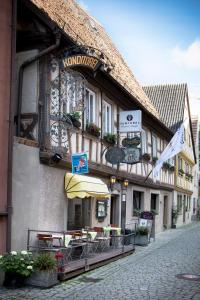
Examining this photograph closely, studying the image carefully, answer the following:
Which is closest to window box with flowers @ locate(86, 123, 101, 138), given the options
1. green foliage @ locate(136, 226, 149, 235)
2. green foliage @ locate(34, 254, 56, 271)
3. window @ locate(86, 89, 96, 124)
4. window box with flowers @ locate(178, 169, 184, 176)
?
window @ locate(86, 89, 96, 124)

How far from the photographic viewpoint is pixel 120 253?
42.7ft

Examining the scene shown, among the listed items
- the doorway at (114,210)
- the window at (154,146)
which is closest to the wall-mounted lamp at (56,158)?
the doorway at (114,210)

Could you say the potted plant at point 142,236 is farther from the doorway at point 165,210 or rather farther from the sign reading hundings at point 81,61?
the doorway at point 165,210

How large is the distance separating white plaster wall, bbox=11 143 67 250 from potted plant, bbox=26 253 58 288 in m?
1.19

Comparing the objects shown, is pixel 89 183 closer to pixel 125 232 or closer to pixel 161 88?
pixel 125 232

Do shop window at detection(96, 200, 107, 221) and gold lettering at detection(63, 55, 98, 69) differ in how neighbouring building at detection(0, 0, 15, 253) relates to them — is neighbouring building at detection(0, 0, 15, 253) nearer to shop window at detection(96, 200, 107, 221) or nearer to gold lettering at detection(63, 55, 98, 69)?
gold lettering at detection(63, 55, 98, 69)

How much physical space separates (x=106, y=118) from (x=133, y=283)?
6843mm

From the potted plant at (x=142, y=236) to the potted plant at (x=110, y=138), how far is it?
359cm

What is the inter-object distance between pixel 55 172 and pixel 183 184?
2173 cm

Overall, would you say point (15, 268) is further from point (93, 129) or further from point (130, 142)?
point (130, 142)

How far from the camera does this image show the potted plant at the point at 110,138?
14360 millimetres

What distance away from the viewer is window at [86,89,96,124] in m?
13.3

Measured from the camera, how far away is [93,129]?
13117 millimetres

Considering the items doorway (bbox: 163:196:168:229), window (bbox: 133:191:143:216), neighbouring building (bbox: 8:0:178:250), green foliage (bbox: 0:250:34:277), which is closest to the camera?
green foliage (bbox: 0:250:34:277)
